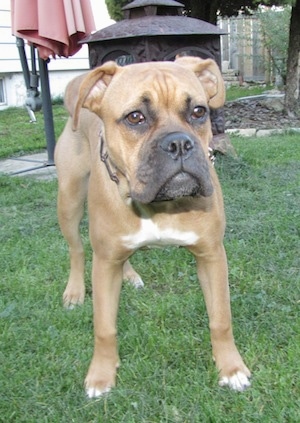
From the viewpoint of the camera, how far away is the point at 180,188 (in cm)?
227

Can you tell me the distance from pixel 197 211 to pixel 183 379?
2.41 ft

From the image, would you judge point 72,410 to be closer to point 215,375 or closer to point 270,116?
point 215,375


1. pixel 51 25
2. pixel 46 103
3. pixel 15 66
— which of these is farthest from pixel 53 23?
pixel 15 66

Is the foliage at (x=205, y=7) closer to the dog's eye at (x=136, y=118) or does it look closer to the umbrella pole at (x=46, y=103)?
the umbrella pole at (x=46, y=103)

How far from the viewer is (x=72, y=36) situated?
242 inches

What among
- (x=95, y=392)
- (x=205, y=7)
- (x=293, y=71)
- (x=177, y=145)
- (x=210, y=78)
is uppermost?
(x=205, y=7)

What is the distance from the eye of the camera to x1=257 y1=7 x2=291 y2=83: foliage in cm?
1465

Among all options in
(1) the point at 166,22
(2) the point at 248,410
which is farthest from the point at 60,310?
(1) the point at 166,22

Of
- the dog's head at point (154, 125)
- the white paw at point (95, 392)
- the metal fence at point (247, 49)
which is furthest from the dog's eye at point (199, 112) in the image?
the metal fence at point (247, 49)

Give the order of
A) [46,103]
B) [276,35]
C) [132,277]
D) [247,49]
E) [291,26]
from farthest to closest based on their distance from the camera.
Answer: [247,49] → [276,35] → [291,26] → [46,103] → [132,277]

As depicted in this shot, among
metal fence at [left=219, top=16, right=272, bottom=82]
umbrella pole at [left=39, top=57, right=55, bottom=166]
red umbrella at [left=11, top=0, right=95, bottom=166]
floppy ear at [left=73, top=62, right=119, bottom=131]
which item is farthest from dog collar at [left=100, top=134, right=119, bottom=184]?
metal fence at [left=219, top=16, right=272, bottom=82]

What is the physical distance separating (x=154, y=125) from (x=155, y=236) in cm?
51

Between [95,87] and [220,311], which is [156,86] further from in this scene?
[220,311]

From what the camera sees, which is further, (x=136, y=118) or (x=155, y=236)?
(x=155, y=236)
